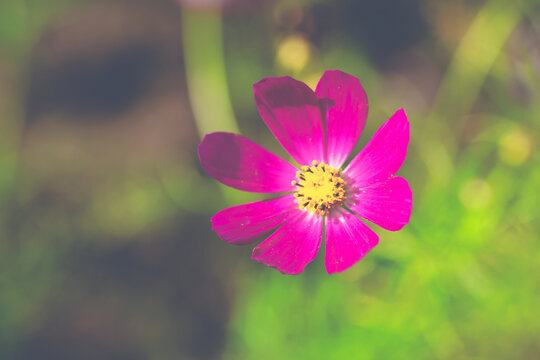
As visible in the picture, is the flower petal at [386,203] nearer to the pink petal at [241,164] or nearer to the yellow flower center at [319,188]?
the yellow flower center at [319,188]

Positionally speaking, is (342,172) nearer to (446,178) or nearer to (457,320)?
(446,178)

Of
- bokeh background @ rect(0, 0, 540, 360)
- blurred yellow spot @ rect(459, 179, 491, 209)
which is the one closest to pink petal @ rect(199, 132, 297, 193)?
bokeh background @ rect(0, 0, 540, 360)

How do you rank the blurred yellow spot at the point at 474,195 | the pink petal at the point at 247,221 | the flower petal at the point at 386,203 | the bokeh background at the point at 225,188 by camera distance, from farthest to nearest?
the bokeh background at the point at 225,188 < the blurred yellow spot at the point at 474,195 < the pink petal at the point at 247,221 < the flower petal at the point at 386,203

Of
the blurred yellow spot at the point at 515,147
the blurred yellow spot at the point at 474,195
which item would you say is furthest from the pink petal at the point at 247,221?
the blurred yellow spot at the point at 515,147

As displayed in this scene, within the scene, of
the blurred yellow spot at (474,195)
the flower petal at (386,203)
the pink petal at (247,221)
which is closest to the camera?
the flower petal at (386,203)

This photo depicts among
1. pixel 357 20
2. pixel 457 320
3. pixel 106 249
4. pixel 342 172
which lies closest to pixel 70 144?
pixel 106 249

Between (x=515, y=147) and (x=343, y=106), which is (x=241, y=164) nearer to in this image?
(x=343, y=106)
